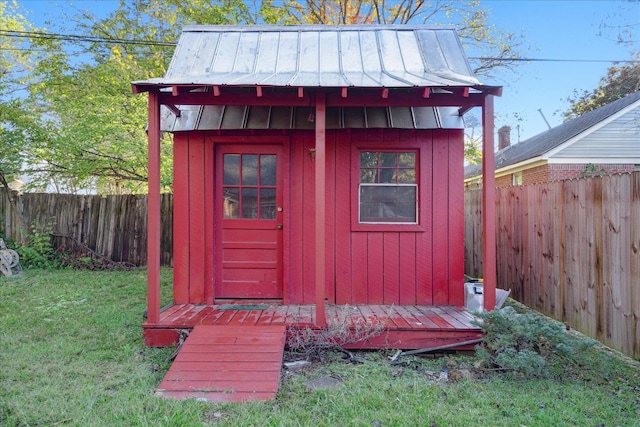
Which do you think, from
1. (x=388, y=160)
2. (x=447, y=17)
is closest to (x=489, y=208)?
(x=388, y=160)

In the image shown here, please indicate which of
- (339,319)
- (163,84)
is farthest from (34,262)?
(339,319)

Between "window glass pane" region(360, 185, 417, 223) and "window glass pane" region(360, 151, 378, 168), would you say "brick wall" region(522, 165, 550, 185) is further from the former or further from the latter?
"window glass pane" region(360, 151, 378, 168)

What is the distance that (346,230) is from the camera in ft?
14.9

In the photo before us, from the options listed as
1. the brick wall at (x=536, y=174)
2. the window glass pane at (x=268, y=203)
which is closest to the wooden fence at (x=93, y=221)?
the window glass pane at (x=268, y=203)

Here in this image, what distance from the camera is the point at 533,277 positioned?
4.73 meters

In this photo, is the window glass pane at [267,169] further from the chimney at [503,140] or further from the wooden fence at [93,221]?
the chimney at [503,140]

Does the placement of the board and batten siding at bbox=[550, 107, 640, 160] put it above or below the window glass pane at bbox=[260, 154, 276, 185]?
above

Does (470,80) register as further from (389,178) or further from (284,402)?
(284,402)

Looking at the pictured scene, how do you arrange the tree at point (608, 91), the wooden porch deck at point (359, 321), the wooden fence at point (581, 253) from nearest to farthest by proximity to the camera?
the wooden fence at point (581, 253), the wooden porch deck at point (359, 321), the tree at point (608, 91)

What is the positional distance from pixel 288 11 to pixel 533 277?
373 inches

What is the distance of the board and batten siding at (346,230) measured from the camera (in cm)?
449

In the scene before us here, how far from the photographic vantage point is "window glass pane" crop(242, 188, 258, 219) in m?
4.61

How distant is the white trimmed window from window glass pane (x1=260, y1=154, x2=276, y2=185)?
1.10m

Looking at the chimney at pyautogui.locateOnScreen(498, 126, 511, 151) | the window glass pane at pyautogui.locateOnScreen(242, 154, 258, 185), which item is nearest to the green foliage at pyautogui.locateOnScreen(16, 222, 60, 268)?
the window glass pane at pyautogui.locateOnScreen(242, 154, 258, 185)
